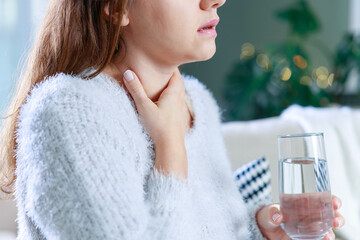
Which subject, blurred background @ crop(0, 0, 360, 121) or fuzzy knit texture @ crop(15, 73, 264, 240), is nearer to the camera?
fuzzy knit texture @ crop(15, 73, 264, 240)

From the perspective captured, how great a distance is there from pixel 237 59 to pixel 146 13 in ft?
13.3

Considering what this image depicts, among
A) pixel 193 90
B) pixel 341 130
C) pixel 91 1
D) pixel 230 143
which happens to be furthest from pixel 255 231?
pixel 341 130

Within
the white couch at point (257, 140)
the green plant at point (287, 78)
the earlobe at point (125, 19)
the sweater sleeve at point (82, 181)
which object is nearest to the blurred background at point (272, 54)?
the green plant at point (287, 78)

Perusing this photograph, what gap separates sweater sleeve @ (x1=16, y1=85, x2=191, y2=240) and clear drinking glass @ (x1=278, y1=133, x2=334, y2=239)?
21cm

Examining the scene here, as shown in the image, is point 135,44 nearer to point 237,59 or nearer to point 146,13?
point 146,13

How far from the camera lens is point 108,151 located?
A: 875 mm

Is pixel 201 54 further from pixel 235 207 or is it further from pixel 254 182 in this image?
pixel 254 182

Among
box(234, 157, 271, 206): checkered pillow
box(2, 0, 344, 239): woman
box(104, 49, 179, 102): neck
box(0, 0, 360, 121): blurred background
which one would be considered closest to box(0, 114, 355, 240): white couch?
box(234, 157, 271, 206): checkered pillow

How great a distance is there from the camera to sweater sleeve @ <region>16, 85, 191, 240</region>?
831 mm

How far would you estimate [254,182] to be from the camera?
5.52 feet

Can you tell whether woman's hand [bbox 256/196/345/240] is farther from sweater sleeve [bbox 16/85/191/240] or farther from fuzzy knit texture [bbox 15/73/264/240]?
sweater sleeve [bbox 16/85/191/240]

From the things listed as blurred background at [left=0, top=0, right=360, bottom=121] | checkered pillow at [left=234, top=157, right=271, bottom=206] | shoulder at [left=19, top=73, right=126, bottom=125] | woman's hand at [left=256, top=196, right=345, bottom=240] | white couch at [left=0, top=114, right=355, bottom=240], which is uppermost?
shoulder at [left=19, top=73, right=126, bottom=125]

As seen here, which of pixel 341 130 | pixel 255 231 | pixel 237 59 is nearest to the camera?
pixel 255 231

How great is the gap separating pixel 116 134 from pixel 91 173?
10 cm
